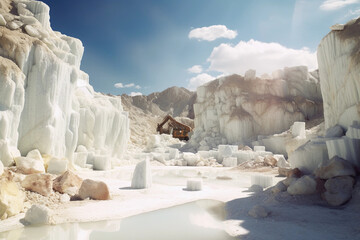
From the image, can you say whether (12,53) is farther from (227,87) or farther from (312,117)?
(312,117)

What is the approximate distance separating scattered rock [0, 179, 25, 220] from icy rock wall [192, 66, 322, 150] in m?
23.5

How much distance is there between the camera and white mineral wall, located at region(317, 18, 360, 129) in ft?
A: 22.2

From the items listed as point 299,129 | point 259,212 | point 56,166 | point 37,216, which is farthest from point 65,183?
point 299,129

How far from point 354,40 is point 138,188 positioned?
25.5ft

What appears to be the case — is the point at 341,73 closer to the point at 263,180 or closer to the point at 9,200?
the point at 263,180

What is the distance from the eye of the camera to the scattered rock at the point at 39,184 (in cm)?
538

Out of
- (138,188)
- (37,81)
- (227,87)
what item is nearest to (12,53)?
(37,81)

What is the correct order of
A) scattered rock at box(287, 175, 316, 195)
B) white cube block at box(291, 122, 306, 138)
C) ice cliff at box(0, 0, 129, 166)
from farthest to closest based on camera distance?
white cube block at box(291, 122, 306, 138)
ice cliff at box(0, 0, 129, 166)
scattered rock at box(287, 175, 316, 195)

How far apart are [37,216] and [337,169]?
560 cm

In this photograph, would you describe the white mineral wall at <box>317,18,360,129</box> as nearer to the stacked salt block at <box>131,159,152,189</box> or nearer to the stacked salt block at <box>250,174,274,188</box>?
the stacked salt block at <box>250,174,274,188</box>

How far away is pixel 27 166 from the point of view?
7.74m

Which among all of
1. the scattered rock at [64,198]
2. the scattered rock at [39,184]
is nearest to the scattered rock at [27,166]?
the scattered rock at [39,184]

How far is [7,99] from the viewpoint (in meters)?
8.52

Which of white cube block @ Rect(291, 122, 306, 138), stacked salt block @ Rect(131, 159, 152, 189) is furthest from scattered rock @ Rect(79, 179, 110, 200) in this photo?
white cube block @ Rect(291, 122, 306, 138)
